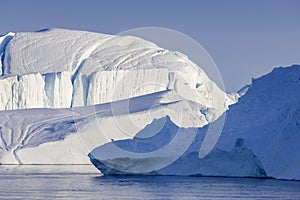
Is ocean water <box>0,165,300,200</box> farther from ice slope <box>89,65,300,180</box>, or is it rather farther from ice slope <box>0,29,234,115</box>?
ice slope <box>0,29,234,115</box>

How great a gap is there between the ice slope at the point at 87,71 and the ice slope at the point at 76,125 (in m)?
3.92

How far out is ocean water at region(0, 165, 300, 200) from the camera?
28.0 m

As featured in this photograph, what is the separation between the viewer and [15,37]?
82.5 metres

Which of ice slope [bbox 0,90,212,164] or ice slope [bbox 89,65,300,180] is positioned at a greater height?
ice slope [bbox 89,65,300,180]

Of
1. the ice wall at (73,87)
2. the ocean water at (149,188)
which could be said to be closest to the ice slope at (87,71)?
the ice wall at (73,87)

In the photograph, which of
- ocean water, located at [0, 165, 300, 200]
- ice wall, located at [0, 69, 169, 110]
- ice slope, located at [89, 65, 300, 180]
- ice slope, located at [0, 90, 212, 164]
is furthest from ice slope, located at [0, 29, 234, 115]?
ocean water, located at [0, 165, 300, 200]

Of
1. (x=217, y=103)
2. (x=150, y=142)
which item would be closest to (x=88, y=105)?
(x=217, y=103)

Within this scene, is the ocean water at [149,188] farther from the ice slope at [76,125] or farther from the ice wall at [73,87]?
the ice wall at [73,87]

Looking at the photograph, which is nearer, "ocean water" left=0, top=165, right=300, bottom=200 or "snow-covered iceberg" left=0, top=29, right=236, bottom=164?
"ocean water" left=0, top=165, right=300, bottom=200

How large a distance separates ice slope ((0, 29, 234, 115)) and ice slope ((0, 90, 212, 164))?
3915 mm

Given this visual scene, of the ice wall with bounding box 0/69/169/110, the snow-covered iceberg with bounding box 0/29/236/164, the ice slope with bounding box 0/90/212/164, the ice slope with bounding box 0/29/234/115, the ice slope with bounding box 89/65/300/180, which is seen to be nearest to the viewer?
the ice slope with bounding box 89/65/300/180

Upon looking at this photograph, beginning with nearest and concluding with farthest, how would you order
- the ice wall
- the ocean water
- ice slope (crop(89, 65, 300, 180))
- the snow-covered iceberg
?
the ocean water < ice slope (crop(89, 65, 300, 180)) < the snow-covered iceberg < the ice wall

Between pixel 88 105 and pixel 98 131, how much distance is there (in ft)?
37.6

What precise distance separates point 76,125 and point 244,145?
1182 inches
